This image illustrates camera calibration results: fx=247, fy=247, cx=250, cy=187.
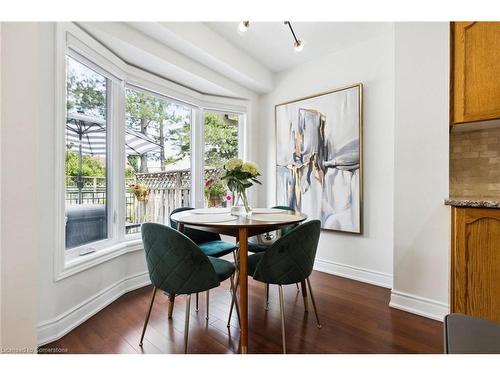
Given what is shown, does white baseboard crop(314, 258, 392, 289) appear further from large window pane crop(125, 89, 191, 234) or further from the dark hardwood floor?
large window pane crop(125, 89, 191, 234)

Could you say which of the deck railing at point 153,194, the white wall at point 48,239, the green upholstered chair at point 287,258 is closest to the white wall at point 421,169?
the green upholstered chair at point 287,258

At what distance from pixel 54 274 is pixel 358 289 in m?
2.54

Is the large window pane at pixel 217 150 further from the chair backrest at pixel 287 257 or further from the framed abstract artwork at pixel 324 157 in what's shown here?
the chair backrest at pixel 287 257

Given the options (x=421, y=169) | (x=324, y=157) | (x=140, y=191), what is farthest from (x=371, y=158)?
(x=140, y=191)

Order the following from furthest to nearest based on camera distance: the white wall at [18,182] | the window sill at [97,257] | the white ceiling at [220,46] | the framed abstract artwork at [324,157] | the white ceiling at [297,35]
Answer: the framed abstract artwork at [324,157] < the white ceiling at [297,35] < the white ceiling at [220,46] < the window sill at [97,257] < the white wall at [18,182]

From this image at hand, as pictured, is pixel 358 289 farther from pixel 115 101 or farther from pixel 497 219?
pixel 115 101

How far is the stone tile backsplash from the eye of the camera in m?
1.87

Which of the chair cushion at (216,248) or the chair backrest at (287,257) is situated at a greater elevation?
the chair backrest at (287,257)

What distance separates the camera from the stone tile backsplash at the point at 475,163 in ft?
6.15

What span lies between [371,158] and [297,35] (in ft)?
4.93

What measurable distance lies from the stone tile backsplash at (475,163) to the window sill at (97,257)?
2827mm

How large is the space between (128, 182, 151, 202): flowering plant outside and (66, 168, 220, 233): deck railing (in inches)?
1.0

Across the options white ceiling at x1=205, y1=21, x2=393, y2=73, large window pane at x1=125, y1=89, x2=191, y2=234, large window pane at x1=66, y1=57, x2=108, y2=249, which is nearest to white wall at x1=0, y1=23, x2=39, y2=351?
large window pane at x1=66, y1=57, x2=108, y2=249
